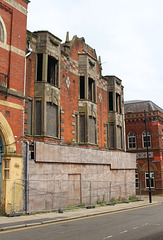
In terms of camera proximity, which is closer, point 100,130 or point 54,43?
point 54,43

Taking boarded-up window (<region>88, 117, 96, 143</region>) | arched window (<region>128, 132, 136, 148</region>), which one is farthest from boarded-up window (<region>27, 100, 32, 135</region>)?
arched window (<region>128, 132, 136, 148</region>)

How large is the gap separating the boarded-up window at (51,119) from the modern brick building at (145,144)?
68.2 ft

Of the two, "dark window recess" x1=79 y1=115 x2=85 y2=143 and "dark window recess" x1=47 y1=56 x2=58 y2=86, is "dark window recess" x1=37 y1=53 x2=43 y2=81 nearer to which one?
"dark window recess" x1=47 y1=56 x2=58 y2=86

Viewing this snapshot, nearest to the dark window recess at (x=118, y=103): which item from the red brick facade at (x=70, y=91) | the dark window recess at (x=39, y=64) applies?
the red brick facade at (x=70, y=91)

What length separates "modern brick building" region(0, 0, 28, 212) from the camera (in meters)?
14.6

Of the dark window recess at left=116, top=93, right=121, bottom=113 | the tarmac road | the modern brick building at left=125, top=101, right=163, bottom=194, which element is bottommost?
the tarmac road

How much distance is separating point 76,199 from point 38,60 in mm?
10047

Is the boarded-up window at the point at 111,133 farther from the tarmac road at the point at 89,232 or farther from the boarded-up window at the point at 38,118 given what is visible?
the tarmac road at the point at 89,232

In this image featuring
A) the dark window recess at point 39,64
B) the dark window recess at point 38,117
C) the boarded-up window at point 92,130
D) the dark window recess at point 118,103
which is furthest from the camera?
the dark window recess at point 118,103

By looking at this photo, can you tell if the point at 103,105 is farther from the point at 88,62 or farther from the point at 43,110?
the point at 43,110

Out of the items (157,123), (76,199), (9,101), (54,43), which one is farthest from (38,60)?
(157,123)

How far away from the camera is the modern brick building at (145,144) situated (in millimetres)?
36438

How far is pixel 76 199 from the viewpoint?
18.9 meters

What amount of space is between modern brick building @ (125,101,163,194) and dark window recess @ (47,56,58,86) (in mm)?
20575
